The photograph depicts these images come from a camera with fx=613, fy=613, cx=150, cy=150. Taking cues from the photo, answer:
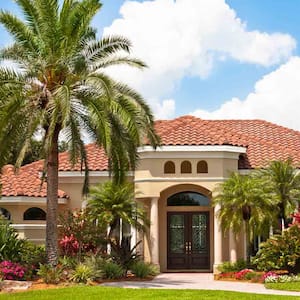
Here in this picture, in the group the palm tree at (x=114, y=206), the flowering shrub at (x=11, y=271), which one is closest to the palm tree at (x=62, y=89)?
the flowering shrub at (x=11, y=271)

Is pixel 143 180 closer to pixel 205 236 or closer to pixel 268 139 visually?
pixel 205 236

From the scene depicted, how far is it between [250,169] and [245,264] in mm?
5175

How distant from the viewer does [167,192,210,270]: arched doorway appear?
2800cm

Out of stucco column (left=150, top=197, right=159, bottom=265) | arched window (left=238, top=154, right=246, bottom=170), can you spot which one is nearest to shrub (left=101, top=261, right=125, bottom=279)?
stucco column (left=150, top=197, right=159, bottom=265)

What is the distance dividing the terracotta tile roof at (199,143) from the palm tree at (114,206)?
11.5 ft

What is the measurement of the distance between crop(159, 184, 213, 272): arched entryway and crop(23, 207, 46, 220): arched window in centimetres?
573

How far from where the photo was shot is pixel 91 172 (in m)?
28.9

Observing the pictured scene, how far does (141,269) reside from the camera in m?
23.2

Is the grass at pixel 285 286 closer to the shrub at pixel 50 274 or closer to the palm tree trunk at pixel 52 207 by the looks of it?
the shrub at pixel 50 274

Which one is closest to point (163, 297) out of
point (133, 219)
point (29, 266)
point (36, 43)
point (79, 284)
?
point (79, 284)

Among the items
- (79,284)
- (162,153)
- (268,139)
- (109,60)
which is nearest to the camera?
(79,284)

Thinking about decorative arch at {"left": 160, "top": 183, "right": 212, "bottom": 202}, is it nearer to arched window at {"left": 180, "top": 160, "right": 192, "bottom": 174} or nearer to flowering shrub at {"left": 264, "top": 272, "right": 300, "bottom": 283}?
arched window at {"left": 180, "top": 160, "right": 192, "bottom": 174}

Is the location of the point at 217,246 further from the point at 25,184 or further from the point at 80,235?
the point at 25,184

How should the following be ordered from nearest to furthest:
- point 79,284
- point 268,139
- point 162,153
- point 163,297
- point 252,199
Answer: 1. point 163,297
2. point 79,284
3. point 252,199
4. point 162,153
5. point 268,139
